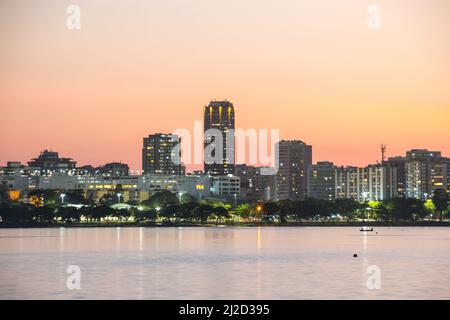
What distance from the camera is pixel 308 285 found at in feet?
213

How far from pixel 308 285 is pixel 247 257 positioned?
108 ft
